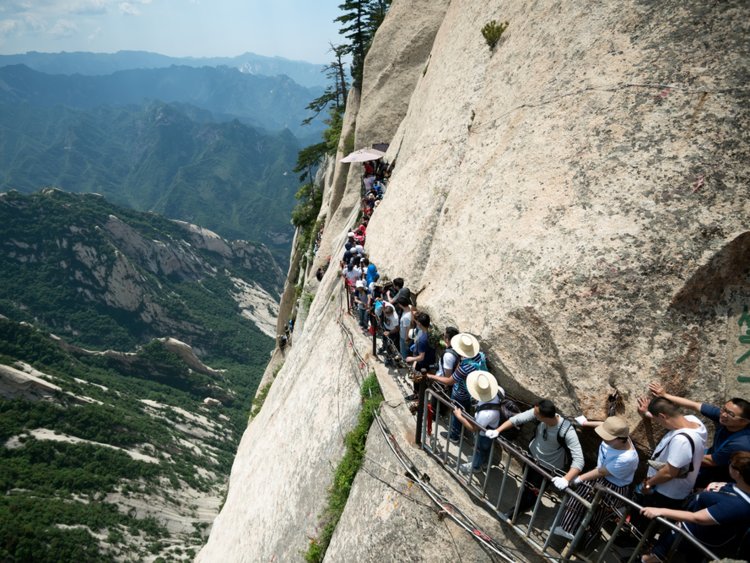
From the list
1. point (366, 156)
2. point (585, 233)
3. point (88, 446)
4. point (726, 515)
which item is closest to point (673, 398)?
point (726, 515)

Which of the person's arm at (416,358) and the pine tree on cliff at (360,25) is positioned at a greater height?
the pine tree on cliff at (360,25)

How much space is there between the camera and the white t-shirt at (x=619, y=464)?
5195mm

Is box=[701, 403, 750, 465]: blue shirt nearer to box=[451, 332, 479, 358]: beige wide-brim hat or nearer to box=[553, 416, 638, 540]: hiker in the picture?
box=[553, 416, 638, 540]: hiker

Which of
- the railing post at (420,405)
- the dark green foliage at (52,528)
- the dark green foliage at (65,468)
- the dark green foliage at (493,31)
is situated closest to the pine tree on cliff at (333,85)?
the dark green foliage at (493,31)

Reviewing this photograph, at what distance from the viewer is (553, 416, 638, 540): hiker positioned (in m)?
5.19

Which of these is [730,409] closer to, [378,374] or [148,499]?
[378,374]

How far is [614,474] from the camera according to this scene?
17.3ft

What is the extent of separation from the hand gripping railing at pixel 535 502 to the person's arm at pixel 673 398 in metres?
1.62

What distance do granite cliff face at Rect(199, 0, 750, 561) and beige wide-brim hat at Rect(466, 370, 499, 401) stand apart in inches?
34.6

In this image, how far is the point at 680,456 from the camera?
16.1ft

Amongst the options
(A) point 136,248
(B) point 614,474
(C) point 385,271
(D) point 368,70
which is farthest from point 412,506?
(A) point 136,248

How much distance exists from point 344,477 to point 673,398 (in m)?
6.20

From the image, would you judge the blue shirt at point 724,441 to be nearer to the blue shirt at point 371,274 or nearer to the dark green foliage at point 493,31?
the blue shirt at point 371,274

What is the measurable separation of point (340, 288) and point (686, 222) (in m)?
11.4
